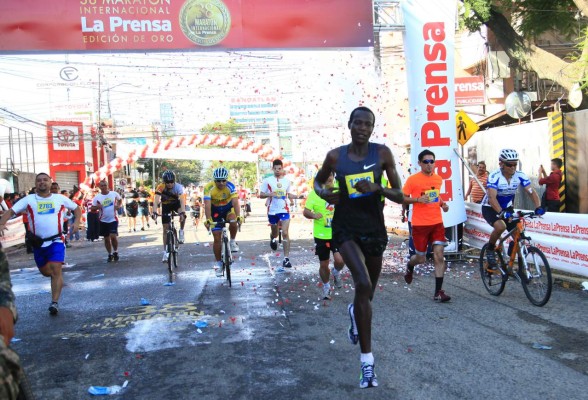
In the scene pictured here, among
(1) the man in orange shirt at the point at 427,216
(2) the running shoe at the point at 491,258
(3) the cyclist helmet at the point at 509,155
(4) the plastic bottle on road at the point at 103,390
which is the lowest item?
(4) the plastic bottle on road at the point at 103,390

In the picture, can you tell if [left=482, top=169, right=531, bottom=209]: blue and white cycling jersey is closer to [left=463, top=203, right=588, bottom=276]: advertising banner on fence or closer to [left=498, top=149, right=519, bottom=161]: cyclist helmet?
[left=498, top=149, right=519, bottom=161]: cyclist helmet

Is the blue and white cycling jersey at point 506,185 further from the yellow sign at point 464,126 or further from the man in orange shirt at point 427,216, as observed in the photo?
the yellow sign at point 464,126

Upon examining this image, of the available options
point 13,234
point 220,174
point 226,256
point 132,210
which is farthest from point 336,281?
point 132,210

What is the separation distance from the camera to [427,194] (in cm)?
806

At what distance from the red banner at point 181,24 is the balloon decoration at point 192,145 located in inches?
642

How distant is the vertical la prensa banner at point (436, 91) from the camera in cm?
1124

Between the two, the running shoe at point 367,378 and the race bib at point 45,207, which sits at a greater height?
the race bib at point 45,207

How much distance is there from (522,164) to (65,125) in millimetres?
40408

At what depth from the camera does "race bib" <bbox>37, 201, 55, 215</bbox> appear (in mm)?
7898

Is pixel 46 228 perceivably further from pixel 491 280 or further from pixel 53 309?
pixel 491 280

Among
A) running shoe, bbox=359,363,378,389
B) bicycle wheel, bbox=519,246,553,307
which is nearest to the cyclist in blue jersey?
bicycle wheel, bbox=519,246,553,307

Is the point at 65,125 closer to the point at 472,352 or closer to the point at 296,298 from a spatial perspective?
the point at 296,298

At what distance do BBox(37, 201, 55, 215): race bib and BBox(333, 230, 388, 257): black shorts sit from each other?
192 inches

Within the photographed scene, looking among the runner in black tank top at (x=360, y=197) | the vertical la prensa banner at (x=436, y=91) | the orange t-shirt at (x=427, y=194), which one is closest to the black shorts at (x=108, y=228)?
the vertical la prensa banner at (x=436, y=91)
